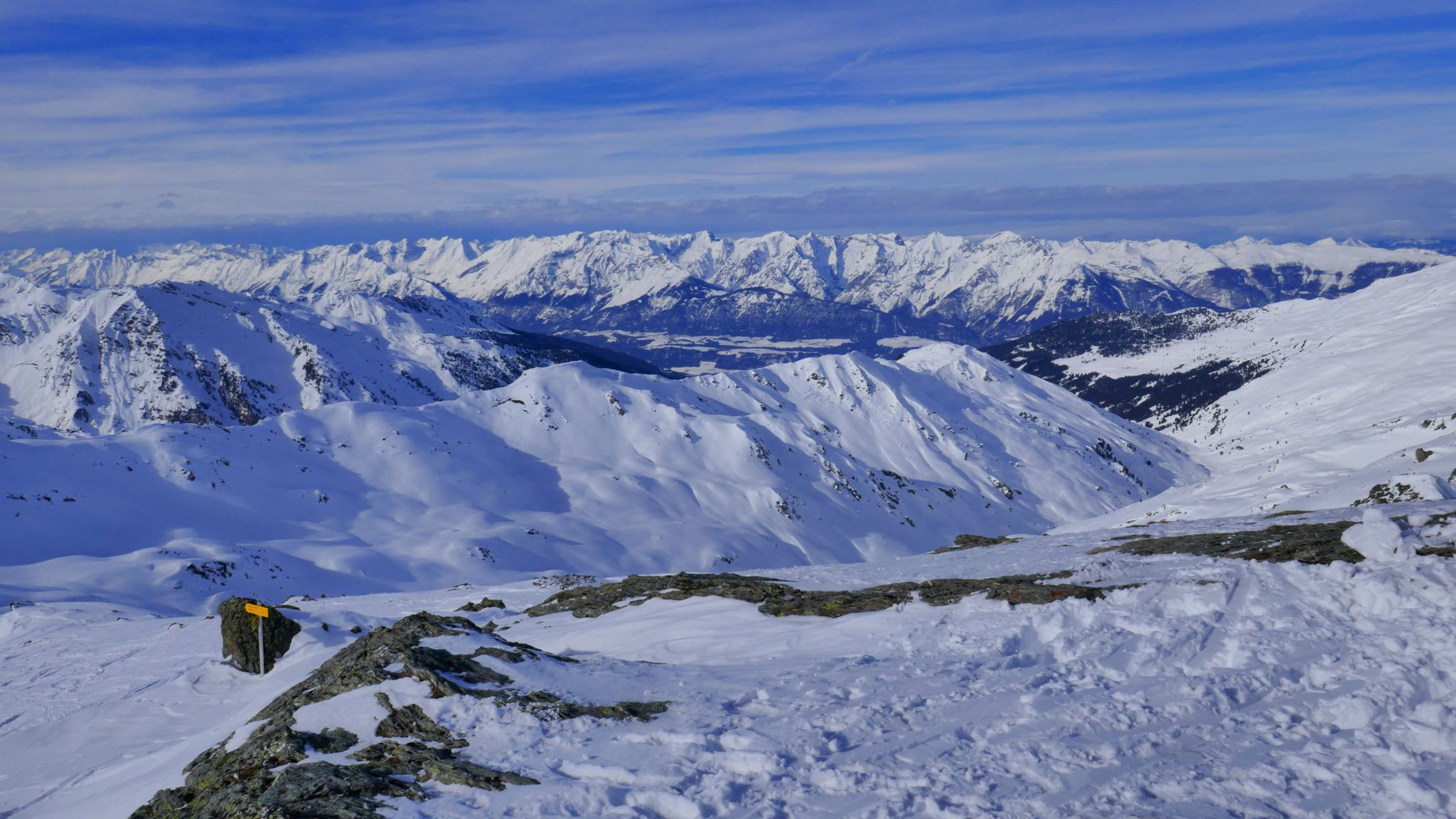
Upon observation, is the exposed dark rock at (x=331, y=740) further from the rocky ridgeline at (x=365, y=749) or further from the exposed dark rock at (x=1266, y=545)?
the exposed dark rock at (x=1266, y=545)

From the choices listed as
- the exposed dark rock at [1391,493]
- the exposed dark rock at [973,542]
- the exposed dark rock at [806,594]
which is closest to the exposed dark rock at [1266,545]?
the exposed dark rock at [806,594]

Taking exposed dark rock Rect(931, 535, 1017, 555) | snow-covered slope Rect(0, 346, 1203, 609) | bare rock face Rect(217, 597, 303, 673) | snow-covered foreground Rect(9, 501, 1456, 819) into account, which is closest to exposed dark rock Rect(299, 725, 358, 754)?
snow-covered foreground Rect(9, 501, 1456, 819)

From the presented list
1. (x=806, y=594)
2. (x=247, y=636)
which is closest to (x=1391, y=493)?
(x=806, y=594)

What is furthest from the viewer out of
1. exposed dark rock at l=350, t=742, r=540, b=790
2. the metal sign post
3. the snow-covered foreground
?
the metal sign post

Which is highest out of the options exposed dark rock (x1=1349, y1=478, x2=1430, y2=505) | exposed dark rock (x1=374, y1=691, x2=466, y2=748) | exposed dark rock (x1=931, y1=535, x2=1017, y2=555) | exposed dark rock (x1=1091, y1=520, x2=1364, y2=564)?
exposed dark rock (x1=374, y1=691, x2=466, y2=748)

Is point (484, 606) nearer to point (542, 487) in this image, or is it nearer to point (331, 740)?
point (331, 740)

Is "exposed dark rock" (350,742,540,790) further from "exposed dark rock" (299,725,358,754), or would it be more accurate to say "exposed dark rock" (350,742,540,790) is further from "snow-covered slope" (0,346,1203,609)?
"snow-covered slope" (0,346,1203,609)

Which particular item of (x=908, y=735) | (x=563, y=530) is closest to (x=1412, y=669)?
(x=908, y=735)

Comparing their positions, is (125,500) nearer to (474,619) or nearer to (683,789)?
(474,619)
